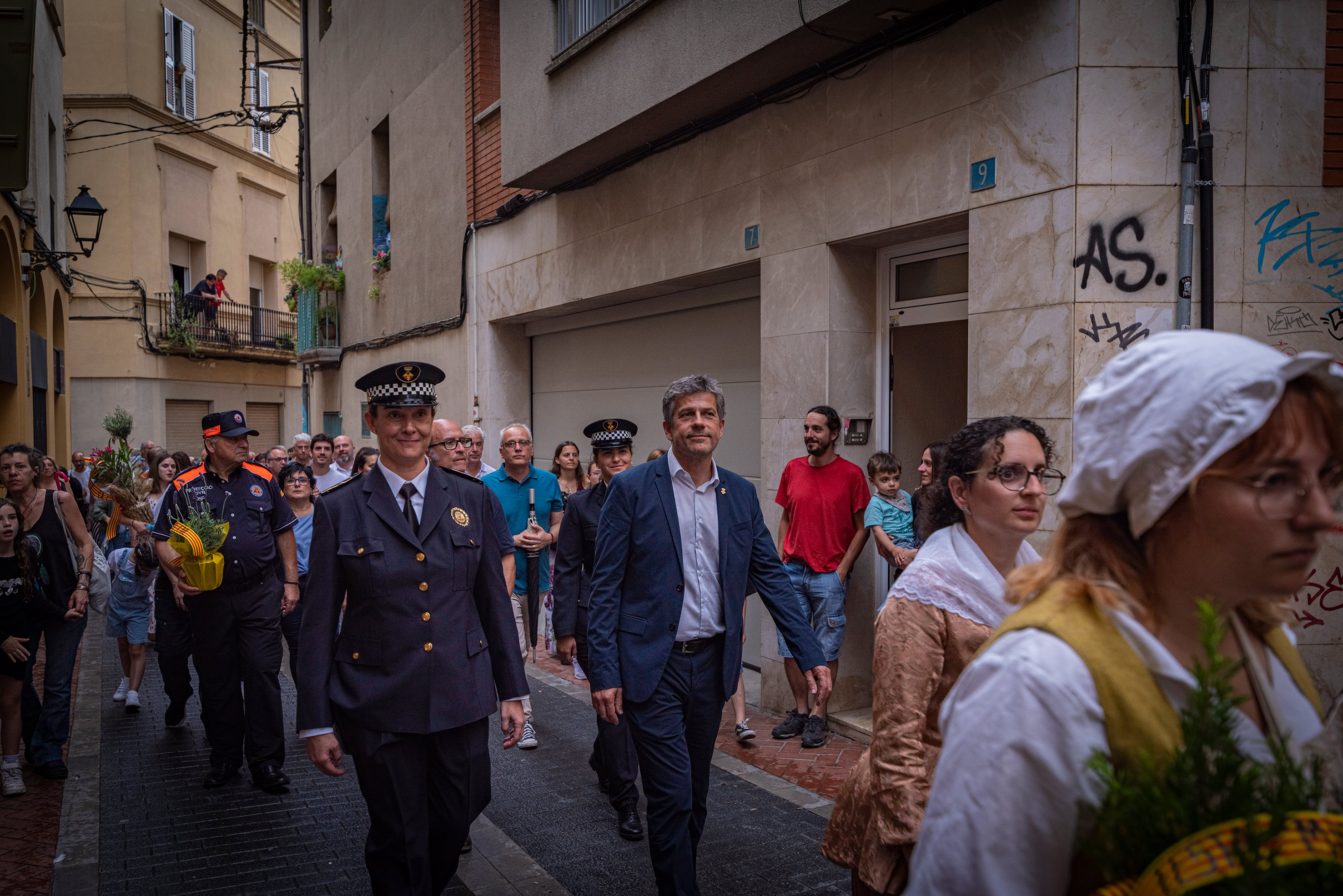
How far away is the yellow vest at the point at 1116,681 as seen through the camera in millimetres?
1286

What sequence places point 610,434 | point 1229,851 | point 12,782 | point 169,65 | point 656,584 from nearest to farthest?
1. point 1229,851
2. point 656,584
3. point 12,782
4. point 610,434
5. point 169,65

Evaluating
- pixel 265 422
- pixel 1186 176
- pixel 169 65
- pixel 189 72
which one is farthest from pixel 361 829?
pixel 265 422

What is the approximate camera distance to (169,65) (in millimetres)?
28141

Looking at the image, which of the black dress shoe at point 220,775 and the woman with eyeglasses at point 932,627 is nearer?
the woman with eyeglasses at point 932,627

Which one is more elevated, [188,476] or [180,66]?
[180,66]

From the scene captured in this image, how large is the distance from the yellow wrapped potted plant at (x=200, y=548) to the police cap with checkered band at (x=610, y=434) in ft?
7.65

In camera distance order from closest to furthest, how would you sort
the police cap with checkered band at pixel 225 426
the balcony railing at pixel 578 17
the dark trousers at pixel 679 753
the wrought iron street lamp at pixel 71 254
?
the dark trousers at pixel 679 753, the police cap with checkered band at pixel 225 426, the balcony railing at pixel 578 17, the wrought iron street lamp at pixel 71 254

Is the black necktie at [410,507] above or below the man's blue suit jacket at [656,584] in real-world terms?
above

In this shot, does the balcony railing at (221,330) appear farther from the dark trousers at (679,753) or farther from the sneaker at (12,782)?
the dark trousers at (679,753)

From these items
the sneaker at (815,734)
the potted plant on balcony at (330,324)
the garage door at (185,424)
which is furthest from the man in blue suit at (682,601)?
the garage door at (185,424)

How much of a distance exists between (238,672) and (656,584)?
10.7 feet

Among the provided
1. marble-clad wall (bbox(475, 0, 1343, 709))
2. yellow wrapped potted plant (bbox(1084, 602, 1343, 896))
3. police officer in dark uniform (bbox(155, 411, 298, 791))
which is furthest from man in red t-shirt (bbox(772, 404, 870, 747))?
yellow wrapped potted plant (bbox(1084, 602, 1343, 896))

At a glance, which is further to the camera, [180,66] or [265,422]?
[265,422]

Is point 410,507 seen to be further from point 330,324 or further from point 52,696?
point 330,324
